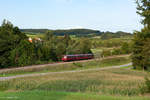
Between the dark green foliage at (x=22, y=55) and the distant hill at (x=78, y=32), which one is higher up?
the distant hill at (x=78, y=32)

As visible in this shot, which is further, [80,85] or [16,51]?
[16,51]

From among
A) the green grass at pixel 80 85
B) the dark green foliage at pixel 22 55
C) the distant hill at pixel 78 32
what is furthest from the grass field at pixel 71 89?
the distant hill at pixel 78 32

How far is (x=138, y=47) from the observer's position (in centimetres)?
4488

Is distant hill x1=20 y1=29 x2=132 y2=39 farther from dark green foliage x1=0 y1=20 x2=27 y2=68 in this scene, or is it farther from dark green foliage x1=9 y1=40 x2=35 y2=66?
dark green foliage x1=9 y1=40 x2=35 y2=66

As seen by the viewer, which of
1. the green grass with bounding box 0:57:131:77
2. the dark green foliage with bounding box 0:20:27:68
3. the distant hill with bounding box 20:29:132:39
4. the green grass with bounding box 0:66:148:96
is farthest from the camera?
the distant hill with bounding box 20:29:132:39

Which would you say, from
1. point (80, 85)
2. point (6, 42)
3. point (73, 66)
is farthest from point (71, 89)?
point (6, 42)

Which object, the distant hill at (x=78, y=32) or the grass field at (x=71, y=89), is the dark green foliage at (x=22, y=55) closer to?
the grass field at (x=71, y=89)

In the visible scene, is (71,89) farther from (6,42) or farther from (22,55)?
(6,42)

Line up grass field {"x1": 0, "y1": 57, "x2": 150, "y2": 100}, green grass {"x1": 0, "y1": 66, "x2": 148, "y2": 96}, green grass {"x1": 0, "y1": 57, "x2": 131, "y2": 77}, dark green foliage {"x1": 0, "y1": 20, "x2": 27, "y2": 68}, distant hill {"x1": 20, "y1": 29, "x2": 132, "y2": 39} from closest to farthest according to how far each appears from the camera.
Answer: grass field {"x1": 0, "y1": 57, "x2": 150, "y2": 100}, green grass {"x1": 0, "y1": 66, "x2": 148, "y2": 96}, green grass {"x1": 0, "y1": 57, "x2": 131, "y2": 77}, dark green foliage {"x1": 0, "y1": 20, "x2": 27, "y2": 68}, distant hill {"x1": 20, "y1": 29, "x2": 132, "y2": 39}

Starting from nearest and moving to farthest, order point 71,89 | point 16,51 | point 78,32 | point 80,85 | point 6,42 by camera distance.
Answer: point 71,89
point 80,85
point 16,51
point 6,42
point 78,32

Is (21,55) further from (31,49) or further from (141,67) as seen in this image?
(141,67)

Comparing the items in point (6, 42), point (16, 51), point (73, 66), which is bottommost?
point (73, 66)

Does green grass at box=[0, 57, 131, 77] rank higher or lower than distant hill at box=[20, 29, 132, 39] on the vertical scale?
lower

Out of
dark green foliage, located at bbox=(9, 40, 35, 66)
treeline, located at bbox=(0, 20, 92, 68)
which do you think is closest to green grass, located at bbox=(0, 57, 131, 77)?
dark green foliage, located at bbox=(9, 40, 35, 66)
